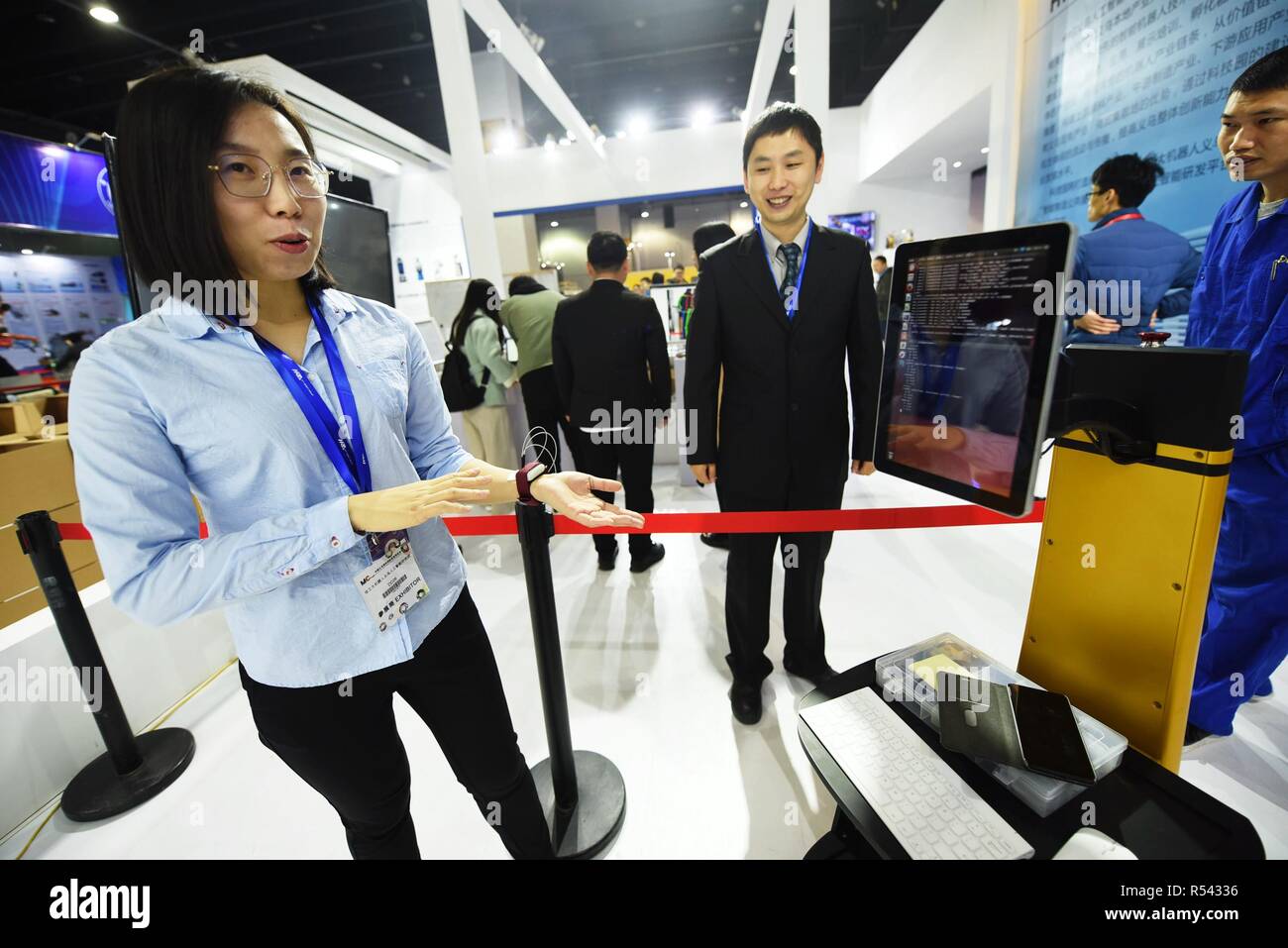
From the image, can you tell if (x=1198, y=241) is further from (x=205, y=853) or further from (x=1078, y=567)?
(x=205, y=853)

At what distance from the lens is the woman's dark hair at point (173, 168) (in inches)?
29.6

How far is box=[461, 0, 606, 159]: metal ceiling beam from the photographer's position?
3.66 metres

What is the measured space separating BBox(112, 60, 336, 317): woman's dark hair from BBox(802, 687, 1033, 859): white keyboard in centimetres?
123

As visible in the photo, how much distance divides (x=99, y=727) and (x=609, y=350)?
247 centimetres

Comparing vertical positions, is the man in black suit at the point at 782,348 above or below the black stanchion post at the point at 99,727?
above

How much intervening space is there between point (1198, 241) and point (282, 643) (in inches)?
162

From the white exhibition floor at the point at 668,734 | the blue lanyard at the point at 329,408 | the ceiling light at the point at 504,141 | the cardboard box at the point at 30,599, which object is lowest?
the white exhibition floor at the point at 668,734

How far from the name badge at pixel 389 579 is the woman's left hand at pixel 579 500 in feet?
0.87

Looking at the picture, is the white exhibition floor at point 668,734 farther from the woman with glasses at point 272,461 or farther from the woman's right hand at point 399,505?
the woman's right hand at point 399,505

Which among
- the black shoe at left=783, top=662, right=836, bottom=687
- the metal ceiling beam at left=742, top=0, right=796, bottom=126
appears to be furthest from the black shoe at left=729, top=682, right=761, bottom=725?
the metal ceiling beam at left=742, top=0, right=796, bottom=126

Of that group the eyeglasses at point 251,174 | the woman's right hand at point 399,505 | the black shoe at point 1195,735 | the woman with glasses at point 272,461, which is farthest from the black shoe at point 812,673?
the eyeglasses at point 251,174

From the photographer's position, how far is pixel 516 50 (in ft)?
13.8

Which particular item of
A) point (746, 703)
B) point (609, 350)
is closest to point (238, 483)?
point (746, 703)

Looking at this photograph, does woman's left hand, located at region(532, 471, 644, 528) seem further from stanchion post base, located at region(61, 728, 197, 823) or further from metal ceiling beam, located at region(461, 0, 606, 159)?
metal ceiling beam, located at region(461, 0, 606, 159)
